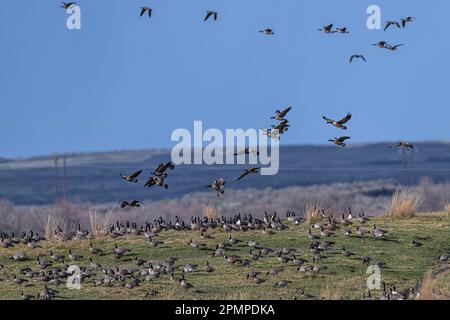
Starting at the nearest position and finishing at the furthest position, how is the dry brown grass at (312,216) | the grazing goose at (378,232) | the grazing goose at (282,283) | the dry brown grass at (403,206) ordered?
the grazing goose at (282,283), the grazing goose at (378,232), the dry brown grass at (312,216), the dry brown grass at (403,206)

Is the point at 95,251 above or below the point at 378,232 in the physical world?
below

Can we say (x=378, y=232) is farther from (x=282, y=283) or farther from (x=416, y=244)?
(x=282, y=283)

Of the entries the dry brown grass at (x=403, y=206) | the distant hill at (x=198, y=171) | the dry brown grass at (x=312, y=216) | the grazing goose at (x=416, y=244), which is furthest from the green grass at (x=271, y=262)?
the distant hill at (x=198, y=171)

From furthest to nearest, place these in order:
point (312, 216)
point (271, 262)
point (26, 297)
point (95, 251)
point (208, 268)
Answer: point (312, 216)
point (95, 251)
point (271, 262)
point (208, 268)
point (26, 297)

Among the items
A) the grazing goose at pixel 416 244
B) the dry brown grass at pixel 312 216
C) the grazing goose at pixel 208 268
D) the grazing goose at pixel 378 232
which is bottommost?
the grazing goose at pixel 208 268

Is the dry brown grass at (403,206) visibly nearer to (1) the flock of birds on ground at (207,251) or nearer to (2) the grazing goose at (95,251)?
(1) the flock of birds on ground at (207,251)

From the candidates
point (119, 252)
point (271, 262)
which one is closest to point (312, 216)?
point (271, 262)

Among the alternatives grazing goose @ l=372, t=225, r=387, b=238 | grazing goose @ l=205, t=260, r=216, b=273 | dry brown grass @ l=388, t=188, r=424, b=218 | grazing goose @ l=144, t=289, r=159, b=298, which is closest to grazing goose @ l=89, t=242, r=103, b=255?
grazing goose @ l=205, t=260, r=216, b=273
